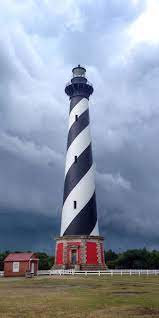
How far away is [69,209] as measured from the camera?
4241 centimetres

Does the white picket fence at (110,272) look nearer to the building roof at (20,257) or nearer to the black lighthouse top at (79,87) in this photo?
the building roof at (20,257)

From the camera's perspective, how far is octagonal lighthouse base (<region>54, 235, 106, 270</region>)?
4075 cm

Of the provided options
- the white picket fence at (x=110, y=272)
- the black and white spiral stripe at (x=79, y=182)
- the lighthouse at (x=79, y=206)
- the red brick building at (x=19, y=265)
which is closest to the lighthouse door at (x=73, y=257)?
the lighthouse at (x=79, y=206)

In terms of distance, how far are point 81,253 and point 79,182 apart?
7.65m

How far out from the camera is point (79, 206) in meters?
42.0

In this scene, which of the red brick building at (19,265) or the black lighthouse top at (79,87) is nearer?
the red brick building at (19,265)

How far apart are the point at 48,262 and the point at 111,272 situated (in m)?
25.9

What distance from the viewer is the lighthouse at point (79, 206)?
4109cm

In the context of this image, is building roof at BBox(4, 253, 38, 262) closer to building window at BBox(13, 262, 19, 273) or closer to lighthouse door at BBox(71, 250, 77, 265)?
building window at BBox(13, 262, 19, 273)

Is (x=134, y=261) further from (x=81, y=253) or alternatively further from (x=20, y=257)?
(x=20, y=257)

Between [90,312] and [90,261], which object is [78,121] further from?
[90,312]

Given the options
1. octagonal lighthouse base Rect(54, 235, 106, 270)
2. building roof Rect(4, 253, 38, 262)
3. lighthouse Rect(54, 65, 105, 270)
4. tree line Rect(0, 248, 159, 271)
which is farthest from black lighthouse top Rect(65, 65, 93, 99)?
tree line Rect(0, 248, 159, 271)

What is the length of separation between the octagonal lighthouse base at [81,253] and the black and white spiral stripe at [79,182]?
77cm

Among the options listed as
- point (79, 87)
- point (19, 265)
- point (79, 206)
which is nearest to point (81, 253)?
point (79, 206)
